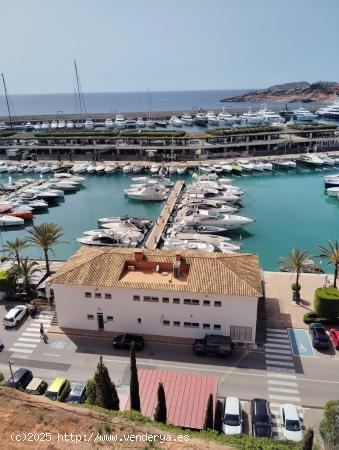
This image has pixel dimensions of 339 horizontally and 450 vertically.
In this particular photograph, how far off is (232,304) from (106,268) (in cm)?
985

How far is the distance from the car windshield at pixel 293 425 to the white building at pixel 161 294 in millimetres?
7859

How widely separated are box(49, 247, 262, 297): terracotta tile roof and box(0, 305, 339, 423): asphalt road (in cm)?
444

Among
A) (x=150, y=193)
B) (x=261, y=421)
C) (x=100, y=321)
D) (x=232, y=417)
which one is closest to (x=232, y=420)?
(x=232, y=417)

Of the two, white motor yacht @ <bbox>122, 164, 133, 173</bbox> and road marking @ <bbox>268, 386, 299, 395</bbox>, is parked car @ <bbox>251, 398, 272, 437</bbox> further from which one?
white motor yacht @ <bbox>122, 164, 133, 173</bbox>

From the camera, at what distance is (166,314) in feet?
99.5

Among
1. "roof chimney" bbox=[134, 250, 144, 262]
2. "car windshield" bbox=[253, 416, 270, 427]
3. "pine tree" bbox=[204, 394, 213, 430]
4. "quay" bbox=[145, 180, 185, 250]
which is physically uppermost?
"roof chimney" bbox=[134, 250, 144, 262]

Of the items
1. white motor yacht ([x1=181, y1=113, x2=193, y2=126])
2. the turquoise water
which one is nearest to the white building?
the turquoise water

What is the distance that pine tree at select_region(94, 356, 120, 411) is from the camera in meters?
21.8

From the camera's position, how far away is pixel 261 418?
22.3m

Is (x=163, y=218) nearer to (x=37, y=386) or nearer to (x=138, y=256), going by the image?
(x=138, y=256)

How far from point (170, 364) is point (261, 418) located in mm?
7538

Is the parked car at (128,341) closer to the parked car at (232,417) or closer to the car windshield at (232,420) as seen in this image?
the parked car at (232,417)

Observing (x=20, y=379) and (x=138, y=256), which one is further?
(x=138, y=256)

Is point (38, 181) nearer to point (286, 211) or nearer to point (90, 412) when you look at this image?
point (286, 211)
